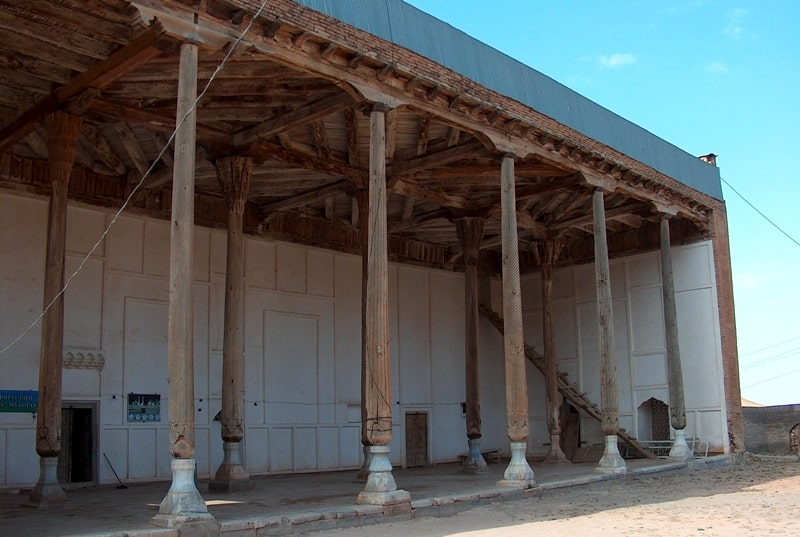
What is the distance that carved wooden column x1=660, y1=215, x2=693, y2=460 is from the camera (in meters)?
21.3

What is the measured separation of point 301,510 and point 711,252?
53.1 ft

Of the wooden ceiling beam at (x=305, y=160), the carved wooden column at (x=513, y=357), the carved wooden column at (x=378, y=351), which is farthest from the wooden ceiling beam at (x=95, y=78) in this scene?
the carved wooden column at (x=513, y=357)

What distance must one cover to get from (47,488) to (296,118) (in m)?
7.29

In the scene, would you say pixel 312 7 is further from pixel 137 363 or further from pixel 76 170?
pixel 137 363

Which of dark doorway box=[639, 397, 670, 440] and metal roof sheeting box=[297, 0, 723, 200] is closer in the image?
metal roof sheeting box=[297, 0, 723, 200]

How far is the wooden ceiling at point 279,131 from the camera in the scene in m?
11.5

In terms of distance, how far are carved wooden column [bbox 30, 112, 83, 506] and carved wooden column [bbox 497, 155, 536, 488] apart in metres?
7.74

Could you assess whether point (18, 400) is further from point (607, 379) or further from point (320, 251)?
point (607, 379)

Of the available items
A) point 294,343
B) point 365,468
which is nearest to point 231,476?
point 365,468

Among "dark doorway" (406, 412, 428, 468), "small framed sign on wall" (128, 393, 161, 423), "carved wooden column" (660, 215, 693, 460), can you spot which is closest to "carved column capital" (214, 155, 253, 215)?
"small framed sign on wall" (128, 393, 161, 423)

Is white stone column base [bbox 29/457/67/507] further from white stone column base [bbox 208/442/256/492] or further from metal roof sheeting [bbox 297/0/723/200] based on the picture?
metal roof sheeting [bbox 297/0/723/200]

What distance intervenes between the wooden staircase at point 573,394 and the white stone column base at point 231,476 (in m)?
12.3

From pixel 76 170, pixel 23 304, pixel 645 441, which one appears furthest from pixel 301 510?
pixel 645 441

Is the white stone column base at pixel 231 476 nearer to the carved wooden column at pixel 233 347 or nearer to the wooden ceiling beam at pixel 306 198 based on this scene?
the carved wooden column at pixel 233 347
